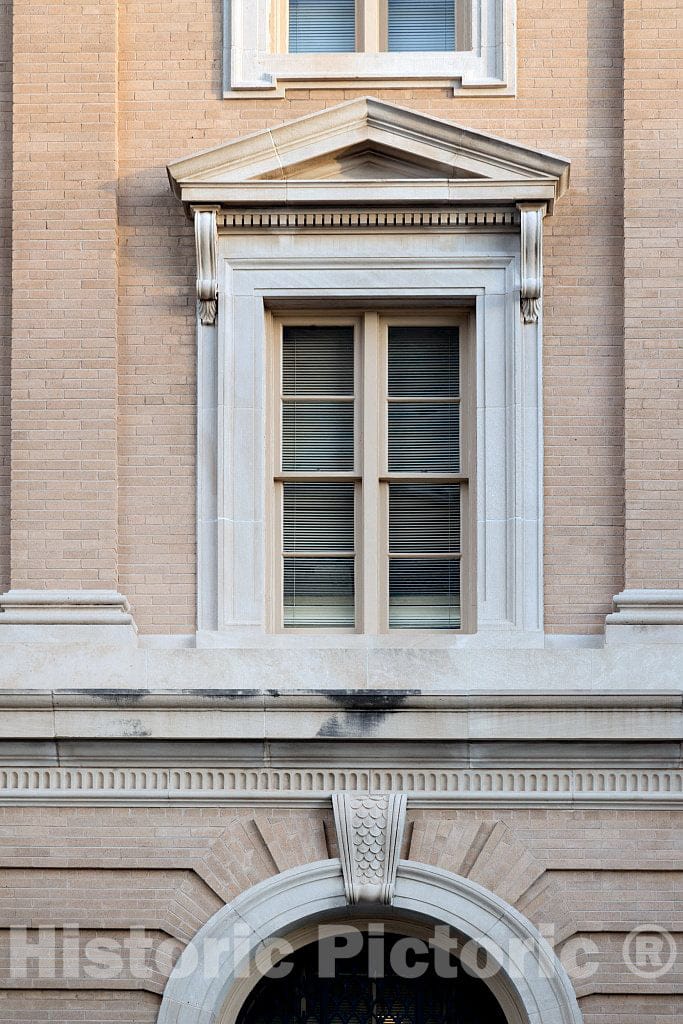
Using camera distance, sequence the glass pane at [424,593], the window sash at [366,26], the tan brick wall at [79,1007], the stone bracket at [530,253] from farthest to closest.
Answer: the window sash at [366,26], the glass pane at [424,593], the stone bracket at [530,253], the tan brick wall at [79,1007]

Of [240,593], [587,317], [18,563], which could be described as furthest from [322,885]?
[587,317]

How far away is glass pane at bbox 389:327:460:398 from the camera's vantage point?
12852mm

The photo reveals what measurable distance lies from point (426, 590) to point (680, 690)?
2050mm

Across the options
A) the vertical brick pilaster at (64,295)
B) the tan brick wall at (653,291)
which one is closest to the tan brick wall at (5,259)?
the vertical brick pilaster at (64,295)

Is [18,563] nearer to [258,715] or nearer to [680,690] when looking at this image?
[258,715]

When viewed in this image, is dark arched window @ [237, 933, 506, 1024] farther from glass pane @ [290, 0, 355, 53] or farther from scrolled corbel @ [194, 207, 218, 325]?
glass pane @ [290, 0, 355, 53]

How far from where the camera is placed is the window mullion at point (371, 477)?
41.2 feet

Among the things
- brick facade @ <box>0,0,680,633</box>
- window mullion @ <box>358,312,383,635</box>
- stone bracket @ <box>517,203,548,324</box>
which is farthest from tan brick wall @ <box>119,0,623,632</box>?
window mullion @ <box>358,312,383,635</box>

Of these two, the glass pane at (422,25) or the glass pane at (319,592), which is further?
the glass pane at (422,25)

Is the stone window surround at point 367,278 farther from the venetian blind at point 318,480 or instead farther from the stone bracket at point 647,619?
the stone bracket at point 647,619

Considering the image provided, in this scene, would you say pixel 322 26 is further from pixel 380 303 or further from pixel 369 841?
pixel 369 841

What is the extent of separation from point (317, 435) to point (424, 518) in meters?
1.03

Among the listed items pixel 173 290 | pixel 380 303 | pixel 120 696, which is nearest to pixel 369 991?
pixel 120 696

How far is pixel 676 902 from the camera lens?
11703mm
